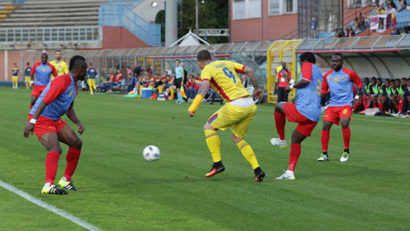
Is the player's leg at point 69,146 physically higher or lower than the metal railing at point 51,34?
lower

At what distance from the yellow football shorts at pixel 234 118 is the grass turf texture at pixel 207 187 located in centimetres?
78

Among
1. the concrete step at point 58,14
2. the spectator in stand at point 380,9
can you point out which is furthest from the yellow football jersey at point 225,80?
the concrete step at point 58,14

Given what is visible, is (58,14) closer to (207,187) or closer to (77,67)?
(207,187)

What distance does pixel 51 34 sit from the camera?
2442 inches

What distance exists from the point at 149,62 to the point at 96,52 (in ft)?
23.5

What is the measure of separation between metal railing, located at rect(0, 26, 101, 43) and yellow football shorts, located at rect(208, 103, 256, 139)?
5081 cm

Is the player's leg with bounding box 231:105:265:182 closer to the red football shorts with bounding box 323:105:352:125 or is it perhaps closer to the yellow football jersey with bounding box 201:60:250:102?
the yellow football jersey with bounding box 201:60:250:102

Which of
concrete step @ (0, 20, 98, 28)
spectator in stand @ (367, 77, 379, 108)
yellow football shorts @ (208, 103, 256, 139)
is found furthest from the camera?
concrete step @ (0, 20, 98, 28)

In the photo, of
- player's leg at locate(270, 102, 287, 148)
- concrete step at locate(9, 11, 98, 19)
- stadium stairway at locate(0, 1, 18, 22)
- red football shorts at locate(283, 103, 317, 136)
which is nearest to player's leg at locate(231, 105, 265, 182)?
red football shorts at locate(283, 103, 317, 136)

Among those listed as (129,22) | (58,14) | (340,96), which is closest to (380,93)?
(340,96)

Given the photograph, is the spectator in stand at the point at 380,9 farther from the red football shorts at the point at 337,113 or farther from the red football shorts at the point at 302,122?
the red football shorts at the point at 302,122

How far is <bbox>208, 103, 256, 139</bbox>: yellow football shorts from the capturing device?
10.7 meters

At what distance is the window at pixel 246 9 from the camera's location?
2315 inches

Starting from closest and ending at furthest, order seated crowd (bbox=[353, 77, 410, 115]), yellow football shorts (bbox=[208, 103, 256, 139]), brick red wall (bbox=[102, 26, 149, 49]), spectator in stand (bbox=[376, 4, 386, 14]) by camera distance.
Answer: yellow football shorts (bbox=[208, 103, 256, 139])
seated crowd (bbox=[353, 77, 410, 115])
spectator in stand (bbox=[376, 4, 386, 14])
brick red wall (bbox=[102, 26, 149, 49])
